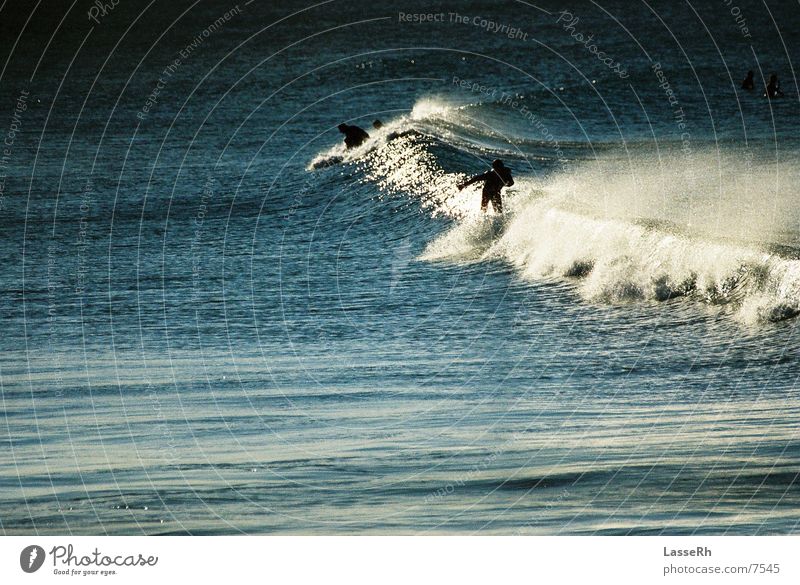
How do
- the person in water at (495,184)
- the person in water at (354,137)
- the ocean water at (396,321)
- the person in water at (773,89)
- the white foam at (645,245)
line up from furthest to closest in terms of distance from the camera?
1. the person in water at (773,89)
2. the person in water at (354,137)
3. the person in water at (495,184)
4. the white foam at (645,245)
5. the ocean water at (396,321)

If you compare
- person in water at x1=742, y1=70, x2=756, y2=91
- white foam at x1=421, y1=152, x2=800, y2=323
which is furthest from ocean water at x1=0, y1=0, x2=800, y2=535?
person in water at x1=742, y1=70, x2=756, y2=91

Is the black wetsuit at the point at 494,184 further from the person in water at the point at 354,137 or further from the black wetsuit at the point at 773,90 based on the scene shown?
the black wetsuit at the point at 773,90

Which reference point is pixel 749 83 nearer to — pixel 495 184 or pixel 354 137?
pixel 354 137

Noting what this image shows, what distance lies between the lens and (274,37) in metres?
37.8

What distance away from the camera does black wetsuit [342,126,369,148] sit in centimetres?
2697

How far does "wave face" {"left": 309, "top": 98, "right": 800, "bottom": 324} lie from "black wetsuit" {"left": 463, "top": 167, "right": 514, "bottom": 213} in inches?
8.7

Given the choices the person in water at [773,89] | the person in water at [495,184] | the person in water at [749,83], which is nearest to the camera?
the person in water at [495,184]

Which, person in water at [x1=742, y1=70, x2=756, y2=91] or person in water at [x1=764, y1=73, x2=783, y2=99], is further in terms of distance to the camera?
person in water at [x1=742, y1=70, x2=756, y2=91]

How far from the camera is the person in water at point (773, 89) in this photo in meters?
36.9

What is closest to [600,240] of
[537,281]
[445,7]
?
[537,281]
